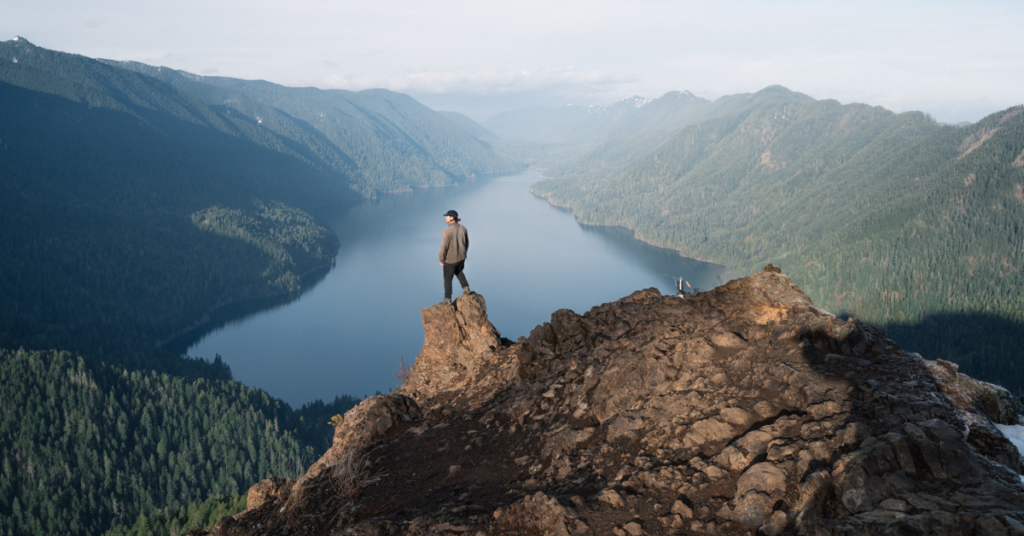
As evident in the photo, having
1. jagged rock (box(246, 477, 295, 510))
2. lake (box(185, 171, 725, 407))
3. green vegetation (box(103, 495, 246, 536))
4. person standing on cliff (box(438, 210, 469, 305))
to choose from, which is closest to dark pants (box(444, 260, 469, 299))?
person standing on cliff (box(438, 210, 469, 305))

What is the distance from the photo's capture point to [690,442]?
26.9 ft

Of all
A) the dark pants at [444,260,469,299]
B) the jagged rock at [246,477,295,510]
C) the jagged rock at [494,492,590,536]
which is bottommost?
the jagged rock at [246,477,295,510]

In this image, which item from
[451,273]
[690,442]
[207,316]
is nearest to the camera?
[690,442]

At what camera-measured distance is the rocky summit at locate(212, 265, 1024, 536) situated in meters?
6.48

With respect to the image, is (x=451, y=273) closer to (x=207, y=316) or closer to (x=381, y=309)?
(x=381, y=309)

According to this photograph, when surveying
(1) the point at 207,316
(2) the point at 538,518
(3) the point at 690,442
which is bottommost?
(1) the point at 207,316

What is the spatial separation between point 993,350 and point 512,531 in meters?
146

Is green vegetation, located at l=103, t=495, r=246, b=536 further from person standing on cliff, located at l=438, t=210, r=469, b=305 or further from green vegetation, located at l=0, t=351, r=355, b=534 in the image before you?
person standing on cliff, located at l=438, t=210, r=469, b=305

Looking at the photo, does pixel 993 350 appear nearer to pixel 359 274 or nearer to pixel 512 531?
pixel 512 531

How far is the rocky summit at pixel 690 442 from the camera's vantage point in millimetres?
6477

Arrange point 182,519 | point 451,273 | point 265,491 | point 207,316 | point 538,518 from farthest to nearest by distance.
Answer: point 207,316 → point 182,519 → point 451,273 → point 265,491 → point 538,518

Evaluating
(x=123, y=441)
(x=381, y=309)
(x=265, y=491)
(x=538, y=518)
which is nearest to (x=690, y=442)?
(x=538, y=518)

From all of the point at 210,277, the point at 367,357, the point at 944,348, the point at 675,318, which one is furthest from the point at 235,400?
the point at 944,348

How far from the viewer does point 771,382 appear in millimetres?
9008
